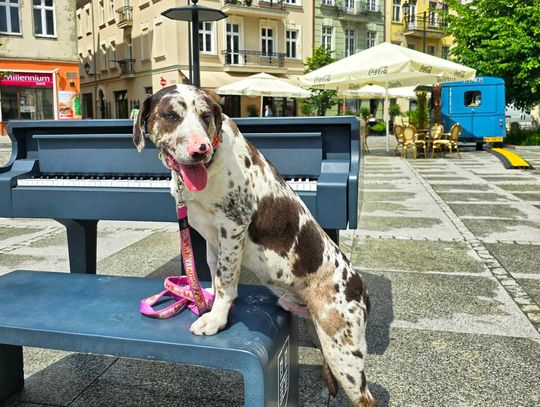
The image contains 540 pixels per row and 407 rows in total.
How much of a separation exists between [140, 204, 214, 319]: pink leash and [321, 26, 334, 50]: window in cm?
3607

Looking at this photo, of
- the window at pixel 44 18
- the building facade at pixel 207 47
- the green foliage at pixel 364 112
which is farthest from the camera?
the green foliage at pixel 364 112

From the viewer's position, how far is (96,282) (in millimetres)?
2541

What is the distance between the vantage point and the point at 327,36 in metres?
36.7

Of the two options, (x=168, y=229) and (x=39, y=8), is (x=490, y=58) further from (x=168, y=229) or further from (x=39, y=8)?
(x=39, y=8)

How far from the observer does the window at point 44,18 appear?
26719 mm

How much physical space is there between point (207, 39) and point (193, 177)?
31.8 metres

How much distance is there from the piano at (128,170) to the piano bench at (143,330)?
684mm

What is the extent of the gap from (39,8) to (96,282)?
28333 millimetres

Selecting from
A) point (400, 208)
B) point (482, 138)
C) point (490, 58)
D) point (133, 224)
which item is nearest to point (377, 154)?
point (482, 138)

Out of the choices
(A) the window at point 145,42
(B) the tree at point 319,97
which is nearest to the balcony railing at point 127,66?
(A) the window at point 145,42

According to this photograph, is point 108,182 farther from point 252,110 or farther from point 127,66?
point 127,66

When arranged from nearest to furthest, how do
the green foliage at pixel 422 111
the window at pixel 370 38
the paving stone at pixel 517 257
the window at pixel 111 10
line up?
the paving stone at pixel 517 257 → the green foliage at pixel 422 111 → the window at pixel 111 10 → the window at pixel 370 38

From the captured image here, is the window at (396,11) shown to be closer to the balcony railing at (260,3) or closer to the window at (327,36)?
the window at (327,36)

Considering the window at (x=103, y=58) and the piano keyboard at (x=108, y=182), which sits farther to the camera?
the window at (x=103, y=58)
